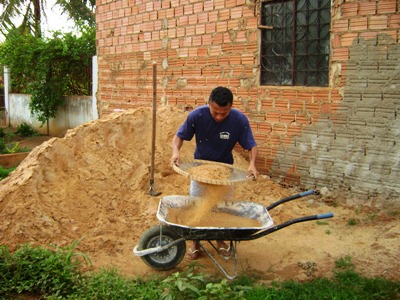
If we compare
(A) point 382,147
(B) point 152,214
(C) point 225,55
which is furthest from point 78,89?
(A) point 382,147

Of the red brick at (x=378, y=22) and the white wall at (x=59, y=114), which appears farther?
the white wall at (x=59, y=114)

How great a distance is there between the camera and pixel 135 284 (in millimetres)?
3672

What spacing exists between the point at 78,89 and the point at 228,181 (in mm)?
11186

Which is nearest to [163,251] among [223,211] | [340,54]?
[223,211]

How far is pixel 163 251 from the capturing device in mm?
4047

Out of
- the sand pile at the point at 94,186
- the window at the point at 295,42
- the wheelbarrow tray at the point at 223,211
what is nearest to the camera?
the wheelbarrow tray at the point at 223,211

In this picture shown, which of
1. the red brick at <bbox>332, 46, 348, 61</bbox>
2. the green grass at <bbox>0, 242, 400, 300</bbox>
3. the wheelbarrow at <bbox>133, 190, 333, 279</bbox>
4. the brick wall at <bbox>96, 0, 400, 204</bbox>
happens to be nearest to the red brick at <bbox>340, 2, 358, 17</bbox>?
the brick wall at <bbox>96, 0, 400, 204</bbox>

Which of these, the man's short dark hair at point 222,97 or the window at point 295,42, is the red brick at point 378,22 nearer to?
the window at point 295,42

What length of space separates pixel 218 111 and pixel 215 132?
319mm

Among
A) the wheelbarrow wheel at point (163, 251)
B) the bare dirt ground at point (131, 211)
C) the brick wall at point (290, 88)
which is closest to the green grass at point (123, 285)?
the wheelbarrow wheel at point (163, 251)

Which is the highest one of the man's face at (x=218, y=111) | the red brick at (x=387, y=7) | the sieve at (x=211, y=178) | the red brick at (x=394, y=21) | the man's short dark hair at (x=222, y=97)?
the red brick at (x=387, y=7)

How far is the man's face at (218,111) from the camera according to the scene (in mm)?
3910

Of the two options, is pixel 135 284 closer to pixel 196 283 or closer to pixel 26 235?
pixel 196 283

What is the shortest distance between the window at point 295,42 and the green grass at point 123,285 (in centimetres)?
305
